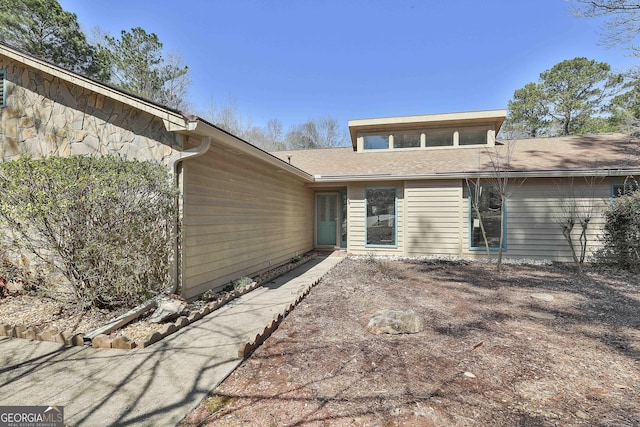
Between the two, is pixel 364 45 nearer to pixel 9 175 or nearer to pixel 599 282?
pixel 599 282

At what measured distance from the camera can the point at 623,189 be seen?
750 cm

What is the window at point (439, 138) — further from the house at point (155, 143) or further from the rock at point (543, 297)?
the house at point (155, 143)

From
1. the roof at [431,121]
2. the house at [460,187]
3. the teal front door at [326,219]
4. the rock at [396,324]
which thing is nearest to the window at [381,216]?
the house at [460,187]

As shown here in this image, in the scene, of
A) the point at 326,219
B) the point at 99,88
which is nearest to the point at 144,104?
the point at 99,88

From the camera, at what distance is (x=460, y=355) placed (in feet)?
9.46

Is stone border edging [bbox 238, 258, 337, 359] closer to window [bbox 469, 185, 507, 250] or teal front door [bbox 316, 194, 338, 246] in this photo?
window [bbox 469, 185, 507, 250]

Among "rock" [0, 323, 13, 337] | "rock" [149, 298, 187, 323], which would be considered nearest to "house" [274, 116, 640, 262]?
"rock" [149, 298, 187, 323]

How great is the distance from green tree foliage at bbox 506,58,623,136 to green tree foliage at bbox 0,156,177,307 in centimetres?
2444

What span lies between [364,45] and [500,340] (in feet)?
39.7

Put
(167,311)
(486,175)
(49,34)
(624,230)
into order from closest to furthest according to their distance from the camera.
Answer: (167,311), (624,230), (486,175), (49,34)

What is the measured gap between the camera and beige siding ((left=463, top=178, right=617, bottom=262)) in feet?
24.9

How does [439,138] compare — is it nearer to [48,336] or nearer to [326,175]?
[326,175]

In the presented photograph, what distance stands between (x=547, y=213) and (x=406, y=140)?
4.90 metres

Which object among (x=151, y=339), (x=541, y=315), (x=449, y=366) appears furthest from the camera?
(x=541, y=315)
